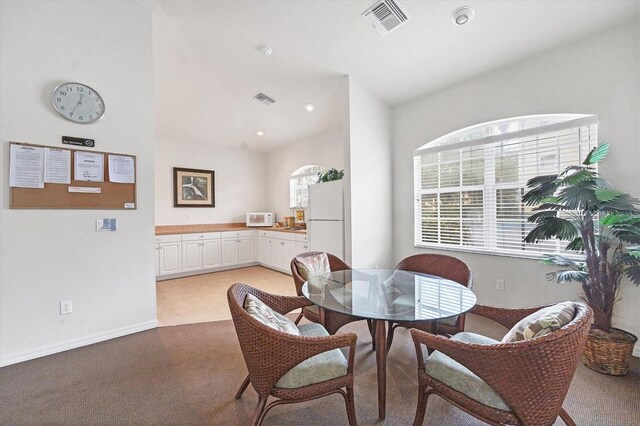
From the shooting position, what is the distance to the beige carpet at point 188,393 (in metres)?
1.64

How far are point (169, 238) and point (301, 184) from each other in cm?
274

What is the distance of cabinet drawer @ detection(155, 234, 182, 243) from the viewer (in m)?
4.87

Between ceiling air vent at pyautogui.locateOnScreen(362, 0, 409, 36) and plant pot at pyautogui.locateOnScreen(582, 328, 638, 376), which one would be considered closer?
plant pot at pyautogui.locateOnScreen(582, 328, 638, 376)

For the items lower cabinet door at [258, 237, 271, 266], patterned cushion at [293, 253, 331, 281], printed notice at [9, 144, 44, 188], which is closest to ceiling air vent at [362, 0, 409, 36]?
patterned cushion at [293, 253, 331, 281]

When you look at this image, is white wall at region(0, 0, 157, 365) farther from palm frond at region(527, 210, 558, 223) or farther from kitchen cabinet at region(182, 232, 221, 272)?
palm frond at region(527, 210, 558, 223)

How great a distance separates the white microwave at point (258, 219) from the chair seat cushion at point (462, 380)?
5.14 meters

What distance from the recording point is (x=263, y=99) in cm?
446

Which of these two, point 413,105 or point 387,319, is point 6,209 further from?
point 413,105

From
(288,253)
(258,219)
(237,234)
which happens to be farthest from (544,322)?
(258,219)

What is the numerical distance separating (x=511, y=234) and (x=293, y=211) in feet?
13.7

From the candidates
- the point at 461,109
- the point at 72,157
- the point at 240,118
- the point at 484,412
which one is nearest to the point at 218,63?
the point at 240,118

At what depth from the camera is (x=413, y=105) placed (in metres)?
3.86

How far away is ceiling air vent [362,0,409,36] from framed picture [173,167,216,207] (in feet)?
14.8

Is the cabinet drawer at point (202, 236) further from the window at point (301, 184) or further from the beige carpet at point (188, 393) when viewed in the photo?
the beige carpet at point (188, 393)
